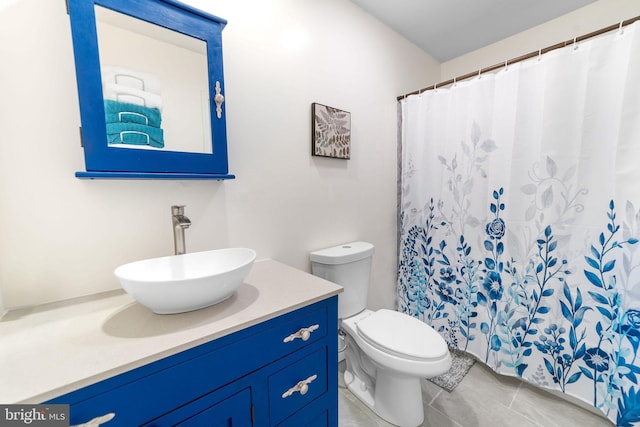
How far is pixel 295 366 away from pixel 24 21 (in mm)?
1392

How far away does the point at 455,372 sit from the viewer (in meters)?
1.69

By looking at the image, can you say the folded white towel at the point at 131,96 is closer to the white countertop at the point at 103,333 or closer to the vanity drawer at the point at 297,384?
the white countertop at the point at 103,333

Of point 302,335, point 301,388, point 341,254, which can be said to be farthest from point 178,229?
point 341,254

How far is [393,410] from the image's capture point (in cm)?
132

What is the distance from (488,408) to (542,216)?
109 cm

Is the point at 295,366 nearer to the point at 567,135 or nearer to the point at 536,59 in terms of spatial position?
the point at 567,135

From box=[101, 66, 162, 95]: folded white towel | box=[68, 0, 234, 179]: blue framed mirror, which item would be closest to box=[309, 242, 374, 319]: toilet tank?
box=[68, 0, 234, 179]: blue framed mirror

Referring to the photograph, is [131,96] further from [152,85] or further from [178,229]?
[178,229]

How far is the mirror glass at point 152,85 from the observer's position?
0.90 metres

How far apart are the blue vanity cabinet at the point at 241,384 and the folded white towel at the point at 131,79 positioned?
0.93 m

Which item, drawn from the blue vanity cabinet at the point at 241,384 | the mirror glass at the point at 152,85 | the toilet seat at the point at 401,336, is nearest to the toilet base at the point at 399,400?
the toilet seat at the point at 401,336

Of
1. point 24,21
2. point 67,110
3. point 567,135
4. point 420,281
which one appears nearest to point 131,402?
point 67,110

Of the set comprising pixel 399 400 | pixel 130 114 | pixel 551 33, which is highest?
pixel 551 33

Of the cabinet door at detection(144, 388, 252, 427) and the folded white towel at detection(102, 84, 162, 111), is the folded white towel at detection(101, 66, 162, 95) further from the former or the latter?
the cabinet door at detection(144, 388, 252, 427)
